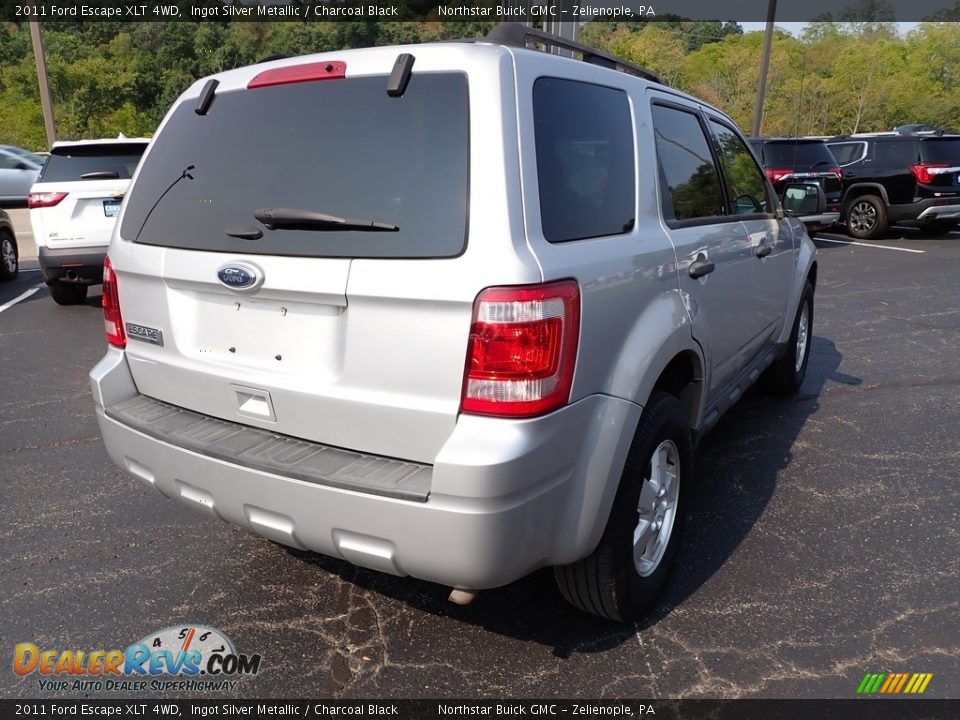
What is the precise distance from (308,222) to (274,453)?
2.30ft

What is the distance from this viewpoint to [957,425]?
14.8ft

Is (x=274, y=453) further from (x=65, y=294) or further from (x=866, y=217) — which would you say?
(x=866, y=217)

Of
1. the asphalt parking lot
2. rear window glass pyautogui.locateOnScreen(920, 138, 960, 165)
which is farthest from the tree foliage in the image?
the asphalt parking lot

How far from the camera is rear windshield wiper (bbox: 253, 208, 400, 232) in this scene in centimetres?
206

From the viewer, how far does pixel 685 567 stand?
298cm

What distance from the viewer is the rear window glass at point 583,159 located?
212 centimetres

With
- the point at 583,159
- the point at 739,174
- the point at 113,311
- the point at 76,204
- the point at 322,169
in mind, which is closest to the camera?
the point at 322,169

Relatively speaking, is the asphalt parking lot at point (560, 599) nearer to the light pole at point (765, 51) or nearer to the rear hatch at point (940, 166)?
the rear hatch at point (940, 166)

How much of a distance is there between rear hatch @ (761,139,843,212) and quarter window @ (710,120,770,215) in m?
10.6

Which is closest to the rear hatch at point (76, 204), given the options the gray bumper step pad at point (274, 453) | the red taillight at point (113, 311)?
the red taillight at point (113, 311)

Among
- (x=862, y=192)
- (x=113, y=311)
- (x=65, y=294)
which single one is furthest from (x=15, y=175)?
(x=862, y=192)

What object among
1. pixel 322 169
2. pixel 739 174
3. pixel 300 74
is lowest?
pixel 739 174

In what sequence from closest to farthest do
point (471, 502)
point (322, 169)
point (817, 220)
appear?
point (471, 502), point (322, 169), point (817, 220)

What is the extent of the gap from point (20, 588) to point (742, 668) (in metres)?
2.72
